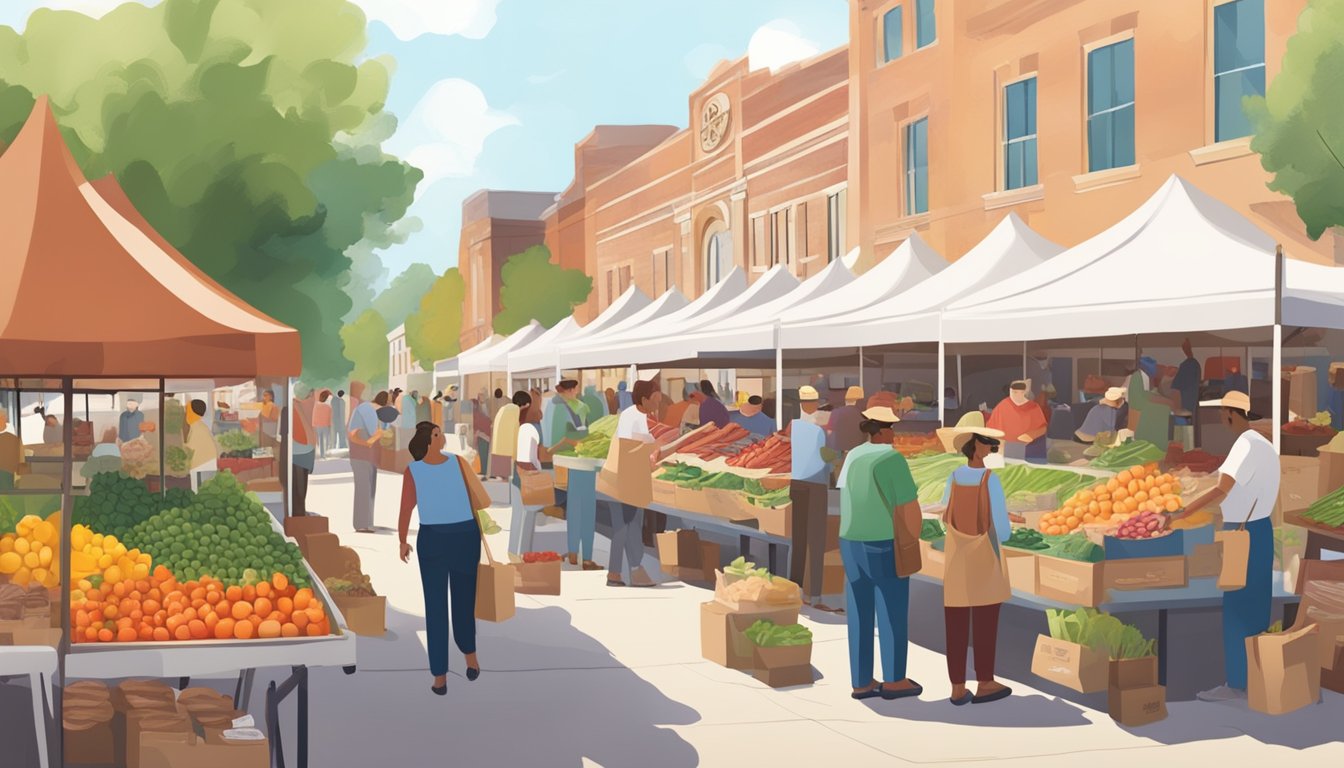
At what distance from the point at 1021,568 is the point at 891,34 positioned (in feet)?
70.4

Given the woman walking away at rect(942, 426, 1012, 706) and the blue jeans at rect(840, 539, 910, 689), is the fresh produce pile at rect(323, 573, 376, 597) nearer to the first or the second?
the blue jeans at rect(840, 539, 910, 689)

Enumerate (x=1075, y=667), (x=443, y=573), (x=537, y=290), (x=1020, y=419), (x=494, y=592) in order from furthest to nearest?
(x=537, y=290) → (x=1020, y=419) → (x=494, y=592) → (x=443, y=573) → (x=1075, y=667)

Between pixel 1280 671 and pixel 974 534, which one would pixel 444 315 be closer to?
pixel 974 534

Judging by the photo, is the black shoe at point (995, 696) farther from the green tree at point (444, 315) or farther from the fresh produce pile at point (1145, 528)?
the green tree at point (444, 315)

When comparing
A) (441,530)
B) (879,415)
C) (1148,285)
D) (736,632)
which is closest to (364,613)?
(441,530)

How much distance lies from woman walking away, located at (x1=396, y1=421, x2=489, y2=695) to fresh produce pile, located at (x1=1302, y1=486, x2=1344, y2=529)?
19.5 feet

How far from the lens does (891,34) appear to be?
2934cm

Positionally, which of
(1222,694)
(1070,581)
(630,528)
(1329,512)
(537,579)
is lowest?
(1222,694)

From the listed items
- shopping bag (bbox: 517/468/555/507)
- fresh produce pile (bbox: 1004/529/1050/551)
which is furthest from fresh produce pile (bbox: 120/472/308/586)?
shopping bag (bbox: 517/468/555/507)

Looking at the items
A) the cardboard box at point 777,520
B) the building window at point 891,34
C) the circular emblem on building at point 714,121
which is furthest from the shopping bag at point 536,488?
the circular emblem on building at point 714,121

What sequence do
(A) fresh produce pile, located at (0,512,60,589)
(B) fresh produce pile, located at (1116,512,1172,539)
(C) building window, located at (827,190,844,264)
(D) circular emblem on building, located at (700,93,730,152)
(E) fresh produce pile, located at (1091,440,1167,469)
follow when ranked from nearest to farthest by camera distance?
1. (A) fresh produce pile, located at (0,512,60,589)
2. (B) fresh produce pile, located at (1116,512,1172,539)
3. (E) fresh produce pile, located at (1091,440,1167,469)
4. (C) building window, located at (827,190,844,264)
5. (D) circular emblem on building, located at (700,93,730,152)

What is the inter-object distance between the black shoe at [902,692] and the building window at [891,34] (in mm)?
21796

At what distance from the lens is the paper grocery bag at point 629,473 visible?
547 inches

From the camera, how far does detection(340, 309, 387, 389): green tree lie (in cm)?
13962
